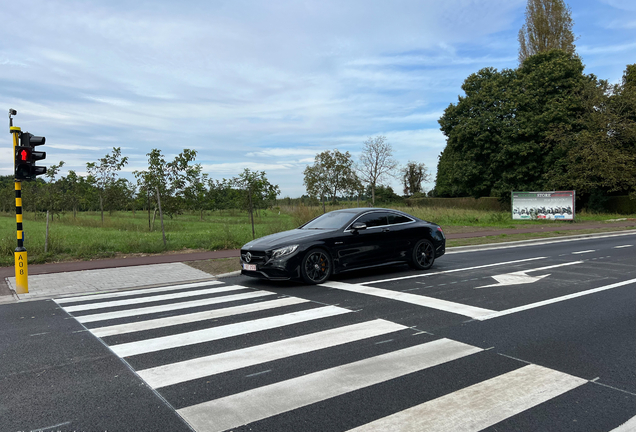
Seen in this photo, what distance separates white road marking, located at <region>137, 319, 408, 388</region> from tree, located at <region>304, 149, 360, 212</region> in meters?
36.6

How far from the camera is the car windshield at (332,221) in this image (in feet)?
32.6

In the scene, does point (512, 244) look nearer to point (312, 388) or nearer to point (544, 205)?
point (544, 205)

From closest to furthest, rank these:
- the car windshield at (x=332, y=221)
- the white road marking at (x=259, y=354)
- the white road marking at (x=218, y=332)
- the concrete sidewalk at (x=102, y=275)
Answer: the white road marking at (x=259, y=354)
the white road marking at (x=218, y=332)
the concrete sidewalk at (x=102, y=275)
the car windshield at (x=332, y=221)

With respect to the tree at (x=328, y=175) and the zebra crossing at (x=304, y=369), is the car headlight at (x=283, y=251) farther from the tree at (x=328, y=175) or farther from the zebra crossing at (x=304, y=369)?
the tree at (x=328, y=175)

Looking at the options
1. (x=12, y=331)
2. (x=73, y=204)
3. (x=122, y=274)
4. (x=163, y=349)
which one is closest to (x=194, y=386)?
(x=163, y=349)

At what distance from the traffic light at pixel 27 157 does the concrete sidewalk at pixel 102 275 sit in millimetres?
2289

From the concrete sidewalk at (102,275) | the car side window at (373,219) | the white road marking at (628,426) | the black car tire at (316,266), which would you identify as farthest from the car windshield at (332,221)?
the white road marking at (628,426)

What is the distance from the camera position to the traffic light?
8.62m

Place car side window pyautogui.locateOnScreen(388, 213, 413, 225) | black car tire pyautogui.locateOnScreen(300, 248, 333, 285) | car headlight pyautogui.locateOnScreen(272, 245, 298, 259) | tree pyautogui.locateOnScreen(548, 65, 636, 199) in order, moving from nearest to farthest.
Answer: car headlight pyautogui.locateOnScreen(272, 245, 298, 259) → black car tire pyautogui.locateOnScreen(300, 248, 333, 285) → car side window pyautogui.locateOnScreen(388, 213, 413, 225) → tree pyautogui.locateOnScreen(548, 65, 636, 199)

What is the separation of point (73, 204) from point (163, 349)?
131 feet

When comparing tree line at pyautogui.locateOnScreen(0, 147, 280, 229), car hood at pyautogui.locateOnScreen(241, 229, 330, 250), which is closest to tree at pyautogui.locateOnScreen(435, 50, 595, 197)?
tree line at pyautogui.locateOnScreen(0, 147, 280, 229)

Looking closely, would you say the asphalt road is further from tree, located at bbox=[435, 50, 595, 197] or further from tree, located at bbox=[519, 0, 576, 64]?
tree, located at bbox=[519, 0, 576, 64]

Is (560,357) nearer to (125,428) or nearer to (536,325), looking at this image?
(536,325)

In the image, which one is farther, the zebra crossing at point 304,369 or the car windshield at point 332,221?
the car windshield at point 332,221
